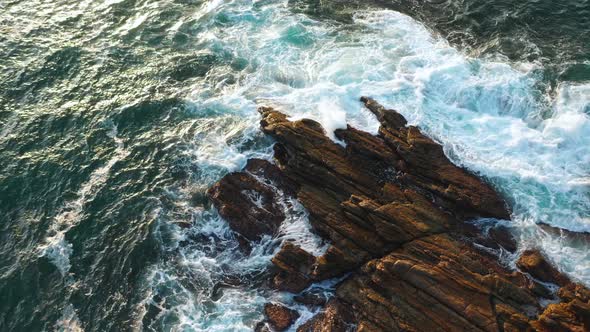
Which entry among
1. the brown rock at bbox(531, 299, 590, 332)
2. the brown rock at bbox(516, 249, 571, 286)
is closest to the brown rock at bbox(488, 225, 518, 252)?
the brown rock at bbox(516, 249, 571, 286)

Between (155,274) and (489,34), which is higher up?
(489,34)

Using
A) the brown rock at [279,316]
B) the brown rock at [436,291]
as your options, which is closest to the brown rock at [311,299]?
the brown rock at [279,316]

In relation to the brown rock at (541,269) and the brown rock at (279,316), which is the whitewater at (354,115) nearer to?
the brown rock at (279,316)

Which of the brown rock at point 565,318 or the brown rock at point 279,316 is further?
the brown rock at point 279,316

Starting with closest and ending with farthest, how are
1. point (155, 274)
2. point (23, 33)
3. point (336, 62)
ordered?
1. point (155, 274)
2. point (336, 62)
3. point (23, 33)

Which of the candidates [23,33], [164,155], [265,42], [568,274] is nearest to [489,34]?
[265,42]

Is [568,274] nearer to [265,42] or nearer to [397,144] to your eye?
[397,144]
